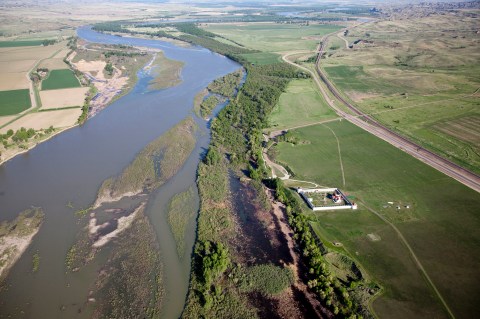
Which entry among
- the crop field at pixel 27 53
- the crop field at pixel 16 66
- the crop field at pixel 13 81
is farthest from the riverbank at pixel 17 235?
the crop field at pixel 27 53

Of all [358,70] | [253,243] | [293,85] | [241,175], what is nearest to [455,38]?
[358,70]

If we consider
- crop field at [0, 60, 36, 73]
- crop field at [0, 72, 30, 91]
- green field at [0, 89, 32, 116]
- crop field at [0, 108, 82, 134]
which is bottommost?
crop field at [0, 108, 82, 134]

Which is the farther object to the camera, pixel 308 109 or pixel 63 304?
pixel 308 109

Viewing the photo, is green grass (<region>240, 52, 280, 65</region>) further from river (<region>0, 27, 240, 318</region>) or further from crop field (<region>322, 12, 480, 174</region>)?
river (<region>0, 27, 240, 318</region>)

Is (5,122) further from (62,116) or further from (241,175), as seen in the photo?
(241,175)

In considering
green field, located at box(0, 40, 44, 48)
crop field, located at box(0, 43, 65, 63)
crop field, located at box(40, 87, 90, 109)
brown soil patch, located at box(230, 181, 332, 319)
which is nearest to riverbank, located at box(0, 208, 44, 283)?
brown soil patch, located at box(230, 181, 332, 319)
